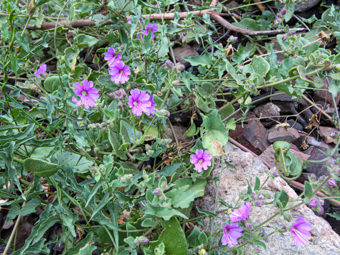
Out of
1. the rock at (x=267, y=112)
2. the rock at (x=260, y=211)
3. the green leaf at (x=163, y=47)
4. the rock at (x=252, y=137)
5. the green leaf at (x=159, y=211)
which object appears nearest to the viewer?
the green leaf at (x=159, y=211)

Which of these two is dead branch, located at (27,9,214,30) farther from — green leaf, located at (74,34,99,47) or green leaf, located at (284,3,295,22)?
green leaf, located at (284,3,295,22)

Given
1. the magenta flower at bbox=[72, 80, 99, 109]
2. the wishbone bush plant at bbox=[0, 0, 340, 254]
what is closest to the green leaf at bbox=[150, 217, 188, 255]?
the wishbone bush plant at bbox=[0, 0, 340, 254]

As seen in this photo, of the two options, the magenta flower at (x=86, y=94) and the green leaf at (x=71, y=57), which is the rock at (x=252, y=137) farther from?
the green leaf at (x=71, y=57)

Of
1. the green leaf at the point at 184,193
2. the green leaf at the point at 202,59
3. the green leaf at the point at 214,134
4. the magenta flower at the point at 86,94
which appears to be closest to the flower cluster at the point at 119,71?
the magenta flower at the point at 86,94

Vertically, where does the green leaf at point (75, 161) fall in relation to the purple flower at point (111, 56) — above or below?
below

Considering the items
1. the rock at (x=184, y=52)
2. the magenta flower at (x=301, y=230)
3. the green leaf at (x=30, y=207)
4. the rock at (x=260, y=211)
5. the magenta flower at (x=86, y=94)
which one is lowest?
the rock at (x=260, y=211)

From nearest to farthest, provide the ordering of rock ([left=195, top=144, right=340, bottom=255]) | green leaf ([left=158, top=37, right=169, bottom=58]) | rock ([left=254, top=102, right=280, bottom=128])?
rock ([left=195, top=144, right=340, bottom=255]), green leaf ([left=158, top=37, right=169, bottom=58]), rock ([left=254, top=102, right=280, bottom=128])

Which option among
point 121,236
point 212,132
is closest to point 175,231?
point 121,236

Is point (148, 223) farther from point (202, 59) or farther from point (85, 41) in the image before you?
point (85, 41)
